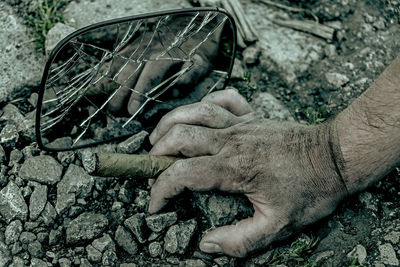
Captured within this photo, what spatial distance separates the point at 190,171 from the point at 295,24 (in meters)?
1.42

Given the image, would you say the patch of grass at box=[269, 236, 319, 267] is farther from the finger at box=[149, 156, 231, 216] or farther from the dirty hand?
the finger at box=[149, 156, 231, 216]

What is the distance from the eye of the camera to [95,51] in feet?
7.42

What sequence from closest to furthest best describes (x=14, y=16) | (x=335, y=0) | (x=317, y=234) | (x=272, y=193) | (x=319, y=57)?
(x=272, y=193) → (x=317, y=234) → (x=14, y=16) → (x=319, y=57) → (x=335, y=0)

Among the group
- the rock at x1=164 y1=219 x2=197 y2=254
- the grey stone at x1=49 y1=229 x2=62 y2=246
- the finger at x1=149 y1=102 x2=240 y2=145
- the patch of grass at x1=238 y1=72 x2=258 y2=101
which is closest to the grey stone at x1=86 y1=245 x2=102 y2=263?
the grey stone at x1=49 y1=229 x2=62 y2=246

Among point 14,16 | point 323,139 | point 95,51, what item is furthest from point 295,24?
point 14,16

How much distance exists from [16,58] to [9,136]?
1.65 ft

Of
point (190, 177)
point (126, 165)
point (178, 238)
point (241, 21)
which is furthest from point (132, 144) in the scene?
point (241, 21)

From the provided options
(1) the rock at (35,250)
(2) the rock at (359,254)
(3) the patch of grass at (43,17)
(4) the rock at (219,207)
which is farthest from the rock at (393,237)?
(3) the patch of grass at (43,17)

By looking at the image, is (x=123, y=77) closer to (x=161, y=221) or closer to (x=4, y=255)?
(x=161, y=221)

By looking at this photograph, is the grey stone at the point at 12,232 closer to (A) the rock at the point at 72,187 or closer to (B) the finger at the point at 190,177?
(A) the rock at the point at 72,187

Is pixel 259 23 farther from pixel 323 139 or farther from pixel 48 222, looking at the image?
pixel 48 222

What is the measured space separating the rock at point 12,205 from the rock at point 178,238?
2.07ft

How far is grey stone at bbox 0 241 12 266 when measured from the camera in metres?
1.84

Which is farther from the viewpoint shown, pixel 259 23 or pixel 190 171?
pixel 259 23
